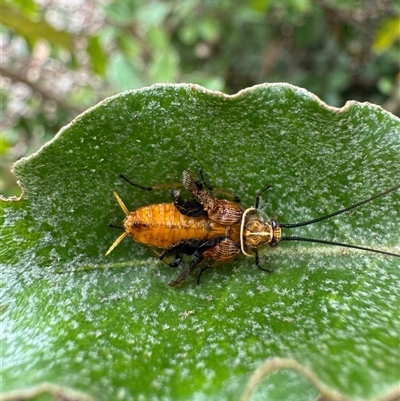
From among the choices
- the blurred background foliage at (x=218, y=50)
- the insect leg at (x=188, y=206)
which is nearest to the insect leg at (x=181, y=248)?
the insect leg at (x=188, y=206)

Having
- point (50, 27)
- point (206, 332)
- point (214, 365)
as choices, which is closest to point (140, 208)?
point (206, 332)

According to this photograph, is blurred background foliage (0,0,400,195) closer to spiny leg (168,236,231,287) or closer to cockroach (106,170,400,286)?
cockroach (106,170,400,286)

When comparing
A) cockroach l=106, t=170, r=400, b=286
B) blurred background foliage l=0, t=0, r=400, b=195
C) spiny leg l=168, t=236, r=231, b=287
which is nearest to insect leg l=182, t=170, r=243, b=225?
cockroach l=106, t=170, r=400, b=286

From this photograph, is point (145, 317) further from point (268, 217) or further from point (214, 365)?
point (268, 217)

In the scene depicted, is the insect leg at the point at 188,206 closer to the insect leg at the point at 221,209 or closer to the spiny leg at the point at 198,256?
the insect leg at the point at 221,209

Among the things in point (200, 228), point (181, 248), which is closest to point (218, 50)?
point (200, 228)

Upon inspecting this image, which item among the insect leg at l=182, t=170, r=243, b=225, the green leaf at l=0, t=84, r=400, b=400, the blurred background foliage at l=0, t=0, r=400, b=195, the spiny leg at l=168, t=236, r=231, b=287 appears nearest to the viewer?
the green leaf at l=0, t=84, r=400, b=400

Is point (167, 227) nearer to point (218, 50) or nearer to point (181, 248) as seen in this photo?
point (181, 248)

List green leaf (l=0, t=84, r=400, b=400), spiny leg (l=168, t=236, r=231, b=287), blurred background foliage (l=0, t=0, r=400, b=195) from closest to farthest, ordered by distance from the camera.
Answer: green leaf (l=0, t=84, r=400, b=400), spiny leg (l=168, t=236, r=231, b=287), blurred background foliage (l=0, t=0, r=400, b=195)
